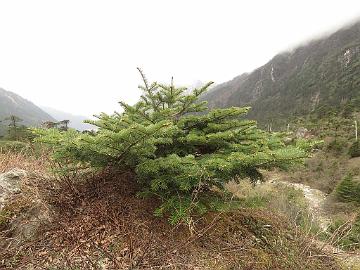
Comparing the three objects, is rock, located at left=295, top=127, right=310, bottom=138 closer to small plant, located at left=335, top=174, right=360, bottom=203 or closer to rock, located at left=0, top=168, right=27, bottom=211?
small plant, located at left=335, top=174, right=360, bottom=203

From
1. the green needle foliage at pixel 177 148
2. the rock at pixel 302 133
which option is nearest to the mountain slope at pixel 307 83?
the rock at pixel 302 133

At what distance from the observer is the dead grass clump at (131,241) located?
379 centimetres

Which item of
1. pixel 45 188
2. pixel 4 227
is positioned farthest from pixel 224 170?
pixel 4 227

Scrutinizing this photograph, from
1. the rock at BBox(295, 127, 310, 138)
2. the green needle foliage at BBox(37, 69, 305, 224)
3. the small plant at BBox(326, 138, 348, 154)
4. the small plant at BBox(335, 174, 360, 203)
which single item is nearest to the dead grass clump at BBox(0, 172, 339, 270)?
the green needle foliage at BBox(37, 69, 305, 224)

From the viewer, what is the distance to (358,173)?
2528cm

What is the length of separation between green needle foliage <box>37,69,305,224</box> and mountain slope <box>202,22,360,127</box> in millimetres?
54593

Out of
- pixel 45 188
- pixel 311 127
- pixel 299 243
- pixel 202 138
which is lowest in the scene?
pixel 311 127

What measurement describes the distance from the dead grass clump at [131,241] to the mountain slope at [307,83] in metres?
54.9

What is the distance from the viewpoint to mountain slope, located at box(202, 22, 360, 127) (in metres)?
81.2

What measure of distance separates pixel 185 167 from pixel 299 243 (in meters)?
2.06

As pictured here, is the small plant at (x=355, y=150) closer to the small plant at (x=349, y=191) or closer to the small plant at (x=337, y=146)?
the small plant at (x=337, y=146)

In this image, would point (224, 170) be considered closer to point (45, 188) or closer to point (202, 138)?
point (202, 138)

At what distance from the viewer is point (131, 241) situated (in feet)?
12.2

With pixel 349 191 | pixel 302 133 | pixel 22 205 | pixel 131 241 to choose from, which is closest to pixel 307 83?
pixel 302 133
